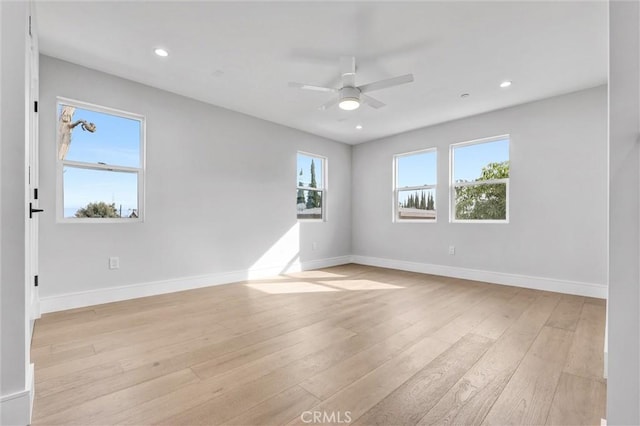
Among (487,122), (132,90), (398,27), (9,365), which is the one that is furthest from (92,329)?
(487,122)

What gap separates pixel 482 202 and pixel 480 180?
35 centimetres

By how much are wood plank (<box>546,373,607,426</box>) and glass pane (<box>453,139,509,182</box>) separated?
3240mm

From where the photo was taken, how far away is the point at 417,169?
209 inches

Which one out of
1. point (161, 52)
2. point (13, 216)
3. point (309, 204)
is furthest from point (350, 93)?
point (309, 204)

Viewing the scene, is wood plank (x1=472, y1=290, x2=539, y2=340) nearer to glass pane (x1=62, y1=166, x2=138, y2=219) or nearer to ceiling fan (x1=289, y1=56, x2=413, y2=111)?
ceiling fan (x1=289, y1=56, x2=413, y2=111)

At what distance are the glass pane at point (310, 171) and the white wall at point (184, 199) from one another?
0.21m

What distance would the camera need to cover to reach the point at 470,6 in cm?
216

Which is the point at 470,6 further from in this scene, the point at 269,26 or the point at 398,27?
the point at 269,26

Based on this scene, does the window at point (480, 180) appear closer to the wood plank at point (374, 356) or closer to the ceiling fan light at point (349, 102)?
the wood plank at point (374, 356)

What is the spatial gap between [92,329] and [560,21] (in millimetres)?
4712

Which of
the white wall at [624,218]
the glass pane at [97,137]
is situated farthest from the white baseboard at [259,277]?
the white wall at [624,218]

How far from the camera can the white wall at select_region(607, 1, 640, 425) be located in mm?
810

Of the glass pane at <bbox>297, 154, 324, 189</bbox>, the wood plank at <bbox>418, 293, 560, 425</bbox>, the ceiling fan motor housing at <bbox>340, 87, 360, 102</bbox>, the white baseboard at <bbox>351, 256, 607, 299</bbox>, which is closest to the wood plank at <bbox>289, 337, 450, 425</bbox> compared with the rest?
the wood plank at <bbox>418, 293, 560, 425</bbox>

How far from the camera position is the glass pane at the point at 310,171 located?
17.8ft
